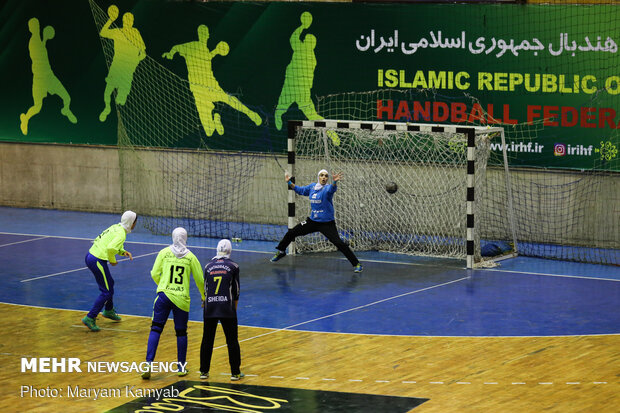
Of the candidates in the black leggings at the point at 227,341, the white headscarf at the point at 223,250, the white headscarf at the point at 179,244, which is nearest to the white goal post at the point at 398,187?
the white headscarf at the point at 179,244

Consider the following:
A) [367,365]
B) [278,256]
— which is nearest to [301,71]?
[278,256]

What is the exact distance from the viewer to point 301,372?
49.5ft

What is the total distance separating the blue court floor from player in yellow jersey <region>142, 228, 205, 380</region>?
3.14 meters

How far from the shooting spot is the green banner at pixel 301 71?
24891mm

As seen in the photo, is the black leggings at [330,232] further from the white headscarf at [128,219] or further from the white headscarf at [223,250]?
the white headscarf at [223,250]

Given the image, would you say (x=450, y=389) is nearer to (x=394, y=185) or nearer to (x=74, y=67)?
(x=394, y=185)

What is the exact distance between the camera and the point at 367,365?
15.4 m

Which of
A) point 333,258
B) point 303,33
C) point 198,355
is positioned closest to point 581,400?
point 198,355

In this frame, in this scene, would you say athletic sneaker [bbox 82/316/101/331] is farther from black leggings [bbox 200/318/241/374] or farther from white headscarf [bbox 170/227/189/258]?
black leggings [bbox 200/318/241/374]

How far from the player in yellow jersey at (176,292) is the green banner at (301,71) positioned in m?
11.9

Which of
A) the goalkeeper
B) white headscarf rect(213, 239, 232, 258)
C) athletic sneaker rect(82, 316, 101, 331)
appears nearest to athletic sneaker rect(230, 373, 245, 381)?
white headscarf rect(213, 239, 232, 258)

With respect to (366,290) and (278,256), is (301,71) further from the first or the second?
(366,290)

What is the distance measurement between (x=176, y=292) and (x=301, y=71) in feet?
45.6

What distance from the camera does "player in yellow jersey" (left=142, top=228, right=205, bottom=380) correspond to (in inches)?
584
